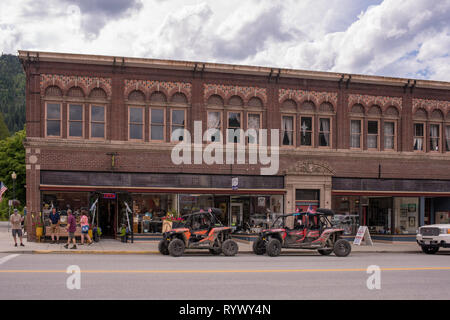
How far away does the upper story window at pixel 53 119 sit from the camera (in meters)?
23.4

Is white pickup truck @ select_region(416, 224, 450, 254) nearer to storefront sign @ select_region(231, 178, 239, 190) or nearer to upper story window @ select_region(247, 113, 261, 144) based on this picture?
storefront sign @ select_region(231, 178, 239, 190)

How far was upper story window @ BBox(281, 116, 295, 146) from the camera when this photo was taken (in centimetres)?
2631

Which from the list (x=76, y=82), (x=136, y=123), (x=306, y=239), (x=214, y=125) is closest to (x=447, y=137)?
(x=214, y=125)

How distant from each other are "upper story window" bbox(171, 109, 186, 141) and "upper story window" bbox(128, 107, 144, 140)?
1.59 m

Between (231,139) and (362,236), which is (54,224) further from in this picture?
(362,236)

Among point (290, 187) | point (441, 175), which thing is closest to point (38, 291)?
point (290, 187)

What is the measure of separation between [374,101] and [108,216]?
16300 mm

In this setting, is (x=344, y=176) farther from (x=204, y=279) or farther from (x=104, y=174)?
(x=204, y=279)

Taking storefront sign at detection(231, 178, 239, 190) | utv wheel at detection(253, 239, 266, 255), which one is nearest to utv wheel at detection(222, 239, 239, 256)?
utv wheel at detection(253, 239, 266, 255)

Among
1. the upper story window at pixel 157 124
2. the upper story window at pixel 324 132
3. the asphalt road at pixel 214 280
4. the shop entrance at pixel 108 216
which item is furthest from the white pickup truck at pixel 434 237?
the shop entrance at pixel 108 216

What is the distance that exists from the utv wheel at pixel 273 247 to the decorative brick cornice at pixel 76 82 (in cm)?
1127

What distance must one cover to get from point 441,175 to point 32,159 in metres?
23.0

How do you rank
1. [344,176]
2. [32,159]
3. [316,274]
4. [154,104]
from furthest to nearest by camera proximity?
1. [344,176]
2. [154,104]
3. [32,159]
4. [316,274]

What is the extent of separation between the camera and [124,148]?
23.9 meters
